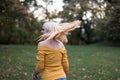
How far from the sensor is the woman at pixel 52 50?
4.63 m

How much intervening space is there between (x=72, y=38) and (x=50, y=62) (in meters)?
37.5

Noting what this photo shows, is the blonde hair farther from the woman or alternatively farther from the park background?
the park background

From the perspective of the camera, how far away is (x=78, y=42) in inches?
1668

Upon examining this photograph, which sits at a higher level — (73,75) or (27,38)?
(73,75)

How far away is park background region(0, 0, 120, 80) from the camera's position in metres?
12.3

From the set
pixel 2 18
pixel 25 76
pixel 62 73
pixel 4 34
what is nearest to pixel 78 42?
pixel 4 34

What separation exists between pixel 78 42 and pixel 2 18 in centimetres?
1858

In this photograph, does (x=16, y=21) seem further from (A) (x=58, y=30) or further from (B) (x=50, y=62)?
(A) (x=58, y=30)

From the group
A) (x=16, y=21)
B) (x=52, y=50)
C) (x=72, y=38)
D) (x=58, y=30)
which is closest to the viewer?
(x=58, y=30)

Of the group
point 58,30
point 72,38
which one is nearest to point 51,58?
point 58,30

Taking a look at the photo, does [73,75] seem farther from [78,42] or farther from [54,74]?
[78,42]

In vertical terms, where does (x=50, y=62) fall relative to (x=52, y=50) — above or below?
below

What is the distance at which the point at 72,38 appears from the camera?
42219mm

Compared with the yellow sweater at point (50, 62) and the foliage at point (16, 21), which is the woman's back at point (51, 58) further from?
the foliage at point (16, 21)
